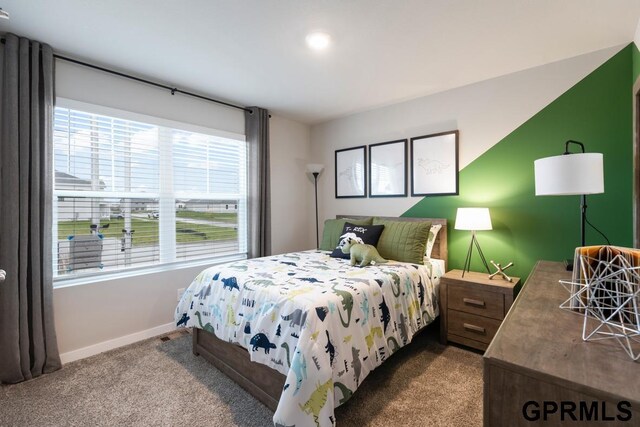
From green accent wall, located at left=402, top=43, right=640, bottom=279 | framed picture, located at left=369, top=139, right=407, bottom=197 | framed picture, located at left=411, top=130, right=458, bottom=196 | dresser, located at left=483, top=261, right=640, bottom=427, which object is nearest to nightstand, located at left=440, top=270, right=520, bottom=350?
green accent wall, located at left=402, top=43, right=640, bottom=279

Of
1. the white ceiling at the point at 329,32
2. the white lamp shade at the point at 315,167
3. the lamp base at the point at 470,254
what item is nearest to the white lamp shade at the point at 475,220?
the lamp base at the point at 470,254

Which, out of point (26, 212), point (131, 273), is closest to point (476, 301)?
point (131, 273)

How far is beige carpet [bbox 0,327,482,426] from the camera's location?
1.76m

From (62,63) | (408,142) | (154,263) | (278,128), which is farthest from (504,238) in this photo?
(62,63)

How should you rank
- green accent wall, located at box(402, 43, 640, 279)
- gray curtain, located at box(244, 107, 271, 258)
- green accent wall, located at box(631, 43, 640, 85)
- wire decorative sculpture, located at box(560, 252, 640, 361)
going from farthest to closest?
gray curtain, located at box(244, 107, 271, 258), green accent wall, located at box(402, 43, 640, 279), green accent wall, located at box(631, 43, 640, 85), wire decorative sculpture, located at box(560, 252, 640, 361)

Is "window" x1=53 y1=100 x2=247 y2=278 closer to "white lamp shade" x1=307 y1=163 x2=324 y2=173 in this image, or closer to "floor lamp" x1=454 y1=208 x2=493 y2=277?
"white lamp shade" x1=307 y1=163 x2=324 y2=173

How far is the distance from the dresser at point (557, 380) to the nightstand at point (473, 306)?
1502mm

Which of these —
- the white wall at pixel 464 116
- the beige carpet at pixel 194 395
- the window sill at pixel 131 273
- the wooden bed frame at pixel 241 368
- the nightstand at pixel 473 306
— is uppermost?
the white wall at pixel 464 116

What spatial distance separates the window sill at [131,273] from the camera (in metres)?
2.47

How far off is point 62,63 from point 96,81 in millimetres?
237

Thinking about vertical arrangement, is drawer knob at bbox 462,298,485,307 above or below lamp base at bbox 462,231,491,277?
below

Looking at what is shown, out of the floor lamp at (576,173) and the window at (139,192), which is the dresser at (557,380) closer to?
the floor lamp at (576,173)

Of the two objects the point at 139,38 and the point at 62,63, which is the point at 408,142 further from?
the point at 62,63

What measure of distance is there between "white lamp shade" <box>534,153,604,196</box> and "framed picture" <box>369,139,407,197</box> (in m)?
1.87
